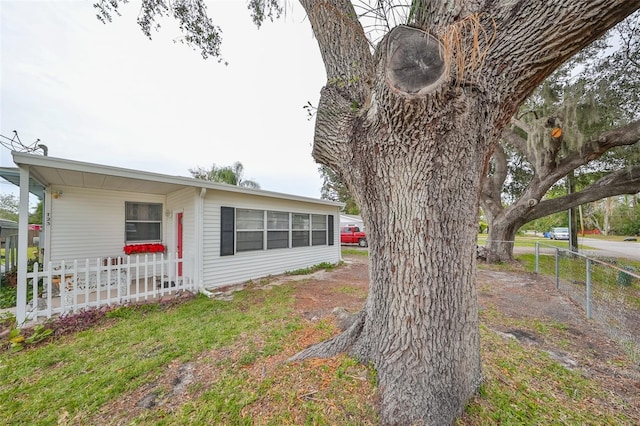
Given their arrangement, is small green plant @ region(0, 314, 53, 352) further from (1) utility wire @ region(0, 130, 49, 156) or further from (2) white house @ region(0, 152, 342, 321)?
(1) utility wire @ region(0, 130, 49, 156)

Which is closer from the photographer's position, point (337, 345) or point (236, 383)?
point (236, 383)

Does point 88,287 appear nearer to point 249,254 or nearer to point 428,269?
point 249,254

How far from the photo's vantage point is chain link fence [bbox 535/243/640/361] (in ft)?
10.1

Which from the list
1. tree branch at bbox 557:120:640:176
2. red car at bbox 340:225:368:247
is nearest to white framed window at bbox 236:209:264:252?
tree branch at bbox 557:120:640:176

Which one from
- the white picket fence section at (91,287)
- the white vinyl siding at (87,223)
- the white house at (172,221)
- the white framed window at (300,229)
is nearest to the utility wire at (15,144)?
the white house at (172,221)

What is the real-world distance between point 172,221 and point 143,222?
83 centimetres

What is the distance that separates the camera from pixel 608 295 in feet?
14.4

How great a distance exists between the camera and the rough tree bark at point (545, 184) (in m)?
6.32

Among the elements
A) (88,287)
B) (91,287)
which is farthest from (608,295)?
(91,287)

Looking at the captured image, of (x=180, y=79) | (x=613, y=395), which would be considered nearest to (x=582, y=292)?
(x=613, y=395)

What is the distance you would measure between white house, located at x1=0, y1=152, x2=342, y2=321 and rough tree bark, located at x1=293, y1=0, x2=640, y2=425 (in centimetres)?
452

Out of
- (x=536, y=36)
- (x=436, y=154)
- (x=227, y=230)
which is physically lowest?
(x=227, y=230)

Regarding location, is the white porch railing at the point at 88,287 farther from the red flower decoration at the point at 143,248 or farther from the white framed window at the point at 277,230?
the white framed window at the point at 277,230

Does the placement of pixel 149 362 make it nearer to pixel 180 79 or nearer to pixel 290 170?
pixel 180 79
